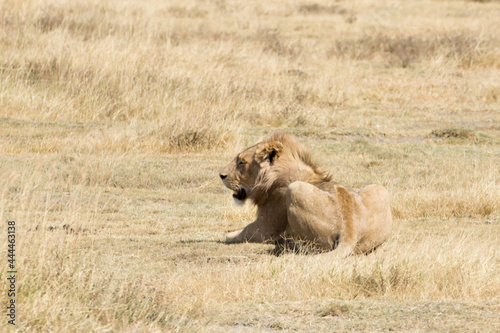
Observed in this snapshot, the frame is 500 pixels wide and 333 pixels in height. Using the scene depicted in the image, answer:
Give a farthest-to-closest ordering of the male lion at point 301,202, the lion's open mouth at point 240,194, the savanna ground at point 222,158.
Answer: the lion's open mouth at point 240,194, the male lion at point 301,202, the savanna ground at point 222,158

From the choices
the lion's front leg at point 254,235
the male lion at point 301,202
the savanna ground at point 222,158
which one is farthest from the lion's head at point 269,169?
the savanna ground at point 222,158

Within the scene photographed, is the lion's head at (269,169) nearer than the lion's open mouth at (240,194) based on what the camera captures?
Yes

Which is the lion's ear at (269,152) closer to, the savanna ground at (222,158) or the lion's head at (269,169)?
the lion's head at (269,169)

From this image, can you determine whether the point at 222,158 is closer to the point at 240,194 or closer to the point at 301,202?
the point at 240,194

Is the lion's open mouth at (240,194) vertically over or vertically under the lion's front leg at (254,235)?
over

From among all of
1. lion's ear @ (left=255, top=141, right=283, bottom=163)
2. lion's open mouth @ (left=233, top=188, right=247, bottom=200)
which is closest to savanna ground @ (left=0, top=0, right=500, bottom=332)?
lion's open mouth @ (left=233, top=188, right=247, bottom=200)

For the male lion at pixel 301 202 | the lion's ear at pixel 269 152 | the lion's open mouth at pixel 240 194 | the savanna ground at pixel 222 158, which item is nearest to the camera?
the savanna ground at pixel 222 158

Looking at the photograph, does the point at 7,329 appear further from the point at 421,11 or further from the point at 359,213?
the point at 421,11

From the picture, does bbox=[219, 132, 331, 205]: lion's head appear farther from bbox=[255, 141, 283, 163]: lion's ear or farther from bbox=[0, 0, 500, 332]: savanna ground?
bbox=[0, 0, 500, 332]: savanna ground

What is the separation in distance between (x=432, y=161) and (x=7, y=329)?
8.62 m

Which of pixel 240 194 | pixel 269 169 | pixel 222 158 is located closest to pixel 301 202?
pixel 269 169

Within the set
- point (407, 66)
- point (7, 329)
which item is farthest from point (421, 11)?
point (7, 329)

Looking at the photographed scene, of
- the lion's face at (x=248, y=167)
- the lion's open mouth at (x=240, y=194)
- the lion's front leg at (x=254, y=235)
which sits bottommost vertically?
the lion's front leg at (x=254, y=235)

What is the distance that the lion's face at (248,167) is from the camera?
23.4 ft
